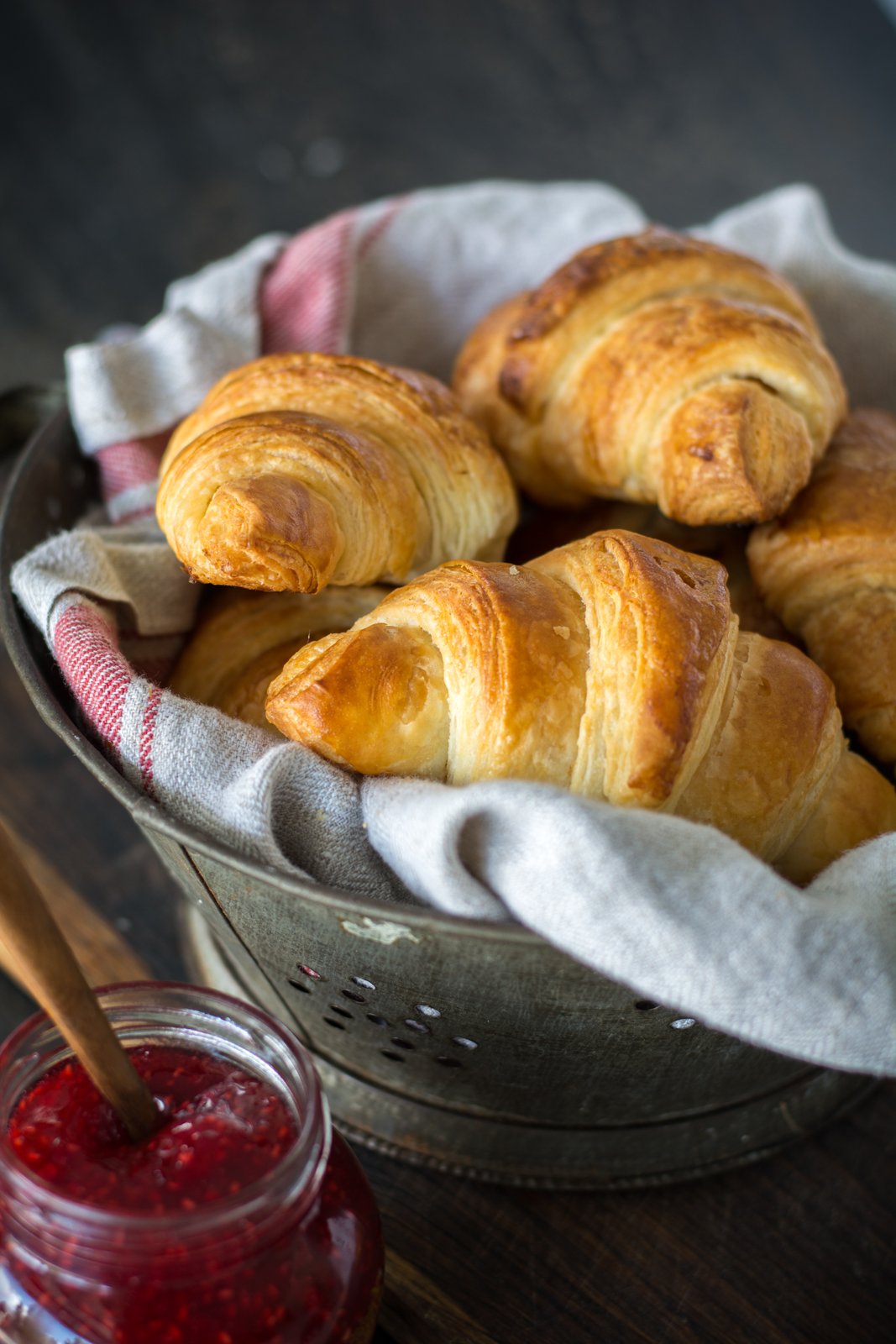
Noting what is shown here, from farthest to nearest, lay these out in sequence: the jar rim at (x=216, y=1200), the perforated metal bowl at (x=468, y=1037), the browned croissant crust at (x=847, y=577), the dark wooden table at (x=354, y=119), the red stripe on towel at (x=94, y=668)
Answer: the dark wooden table at (x=354, y=119)
the browned croissant crust at (x=847, y=577)
the red stripe on towel at (x=94, y=668)
the perforated metal bowl at (x=468, y=1037)
the jar rim at (x=216, y=1200)

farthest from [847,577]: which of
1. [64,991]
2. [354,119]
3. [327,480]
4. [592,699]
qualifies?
[354,119]

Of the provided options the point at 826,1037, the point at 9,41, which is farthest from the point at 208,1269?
the point at 9,41

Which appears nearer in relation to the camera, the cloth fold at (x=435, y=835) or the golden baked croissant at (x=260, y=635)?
the cloth fold at (x=435, y=835)

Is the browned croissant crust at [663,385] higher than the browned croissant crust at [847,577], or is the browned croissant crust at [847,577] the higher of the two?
the browned croissant crust at [663,385]

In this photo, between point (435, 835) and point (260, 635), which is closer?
point (435, 835)

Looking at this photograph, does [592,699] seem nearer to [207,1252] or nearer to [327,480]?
[327,480]

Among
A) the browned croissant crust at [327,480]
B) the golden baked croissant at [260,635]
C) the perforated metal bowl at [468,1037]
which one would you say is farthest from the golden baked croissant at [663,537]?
the perforated metal bowl at [468,1037]

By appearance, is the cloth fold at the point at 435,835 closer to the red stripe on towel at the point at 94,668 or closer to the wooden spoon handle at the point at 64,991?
the red stripe on towel at the point at 94,668
